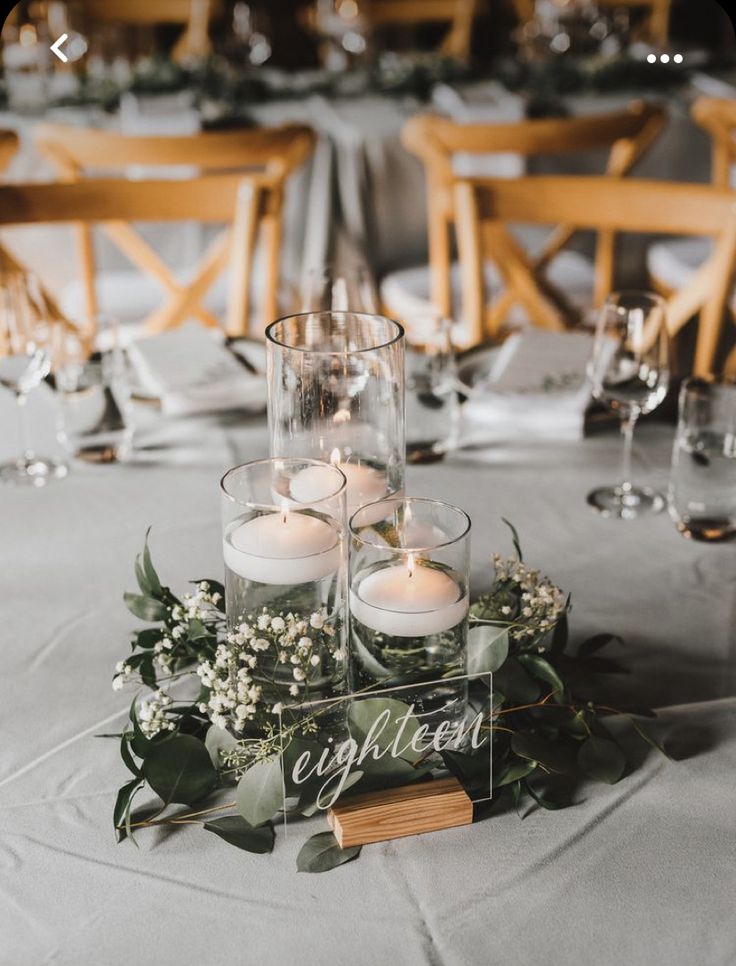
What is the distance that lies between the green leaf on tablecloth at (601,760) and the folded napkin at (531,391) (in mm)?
654

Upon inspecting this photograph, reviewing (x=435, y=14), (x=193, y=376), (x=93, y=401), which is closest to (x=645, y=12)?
(x=435, y=14)

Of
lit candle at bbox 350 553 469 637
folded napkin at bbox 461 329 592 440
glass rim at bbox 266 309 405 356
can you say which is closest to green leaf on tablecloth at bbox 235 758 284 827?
lit candle at bbox 350 553 469 637

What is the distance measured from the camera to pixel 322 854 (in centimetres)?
74

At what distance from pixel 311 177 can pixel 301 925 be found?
2.76 m

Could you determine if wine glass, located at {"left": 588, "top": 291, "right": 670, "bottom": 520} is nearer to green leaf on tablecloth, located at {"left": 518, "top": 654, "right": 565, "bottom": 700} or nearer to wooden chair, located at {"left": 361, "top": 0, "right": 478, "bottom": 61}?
green leaf on tablecloth, located at {"left": 518, "top": 654, "right": 565, "bottom": 700}

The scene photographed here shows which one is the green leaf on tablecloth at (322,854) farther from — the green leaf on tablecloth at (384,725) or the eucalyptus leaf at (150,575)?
the eucalyptus leaf at (150,575)

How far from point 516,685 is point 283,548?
209 millimetres

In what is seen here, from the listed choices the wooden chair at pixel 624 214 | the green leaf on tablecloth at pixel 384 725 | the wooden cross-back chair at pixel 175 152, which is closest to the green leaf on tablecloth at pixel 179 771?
the green leaf on tablecloth at pixel 384 725

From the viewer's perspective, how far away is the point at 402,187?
318cm

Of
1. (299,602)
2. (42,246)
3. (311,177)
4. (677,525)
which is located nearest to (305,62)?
(311,177)

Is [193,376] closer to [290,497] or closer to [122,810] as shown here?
[290,497]

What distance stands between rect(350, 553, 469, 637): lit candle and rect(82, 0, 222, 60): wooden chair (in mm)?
4486

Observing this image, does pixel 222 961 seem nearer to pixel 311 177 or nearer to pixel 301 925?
pixel 301 925

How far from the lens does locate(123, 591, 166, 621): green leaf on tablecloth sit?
3.07 feet
